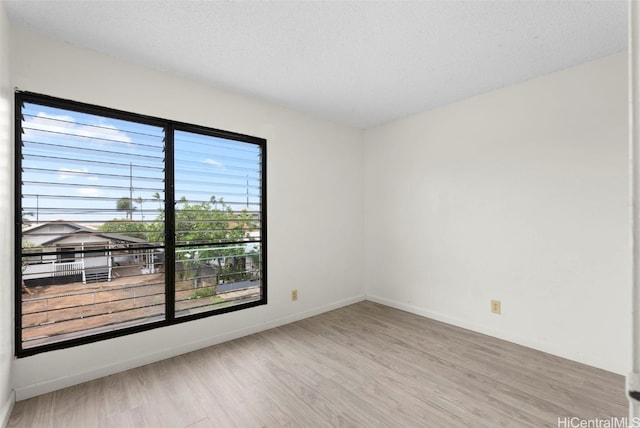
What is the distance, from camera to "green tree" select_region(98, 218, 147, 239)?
7.53ft

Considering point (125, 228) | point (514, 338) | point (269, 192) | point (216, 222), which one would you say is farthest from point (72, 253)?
point (514, 338)

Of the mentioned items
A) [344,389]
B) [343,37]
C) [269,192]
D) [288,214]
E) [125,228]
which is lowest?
[344,389]

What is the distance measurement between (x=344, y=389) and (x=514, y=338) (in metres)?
1.77

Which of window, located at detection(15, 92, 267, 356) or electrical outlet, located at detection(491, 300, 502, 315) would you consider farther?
electrical outlet, located at detection(491, 300, 502, 315)

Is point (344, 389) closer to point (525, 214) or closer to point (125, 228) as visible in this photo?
point (125, 228)

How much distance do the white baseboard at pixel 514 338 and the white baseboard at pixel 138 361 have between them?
3.97 ft

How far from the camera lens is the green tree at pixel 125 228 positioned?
7.53 feet

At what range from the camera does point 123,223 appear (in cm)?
236

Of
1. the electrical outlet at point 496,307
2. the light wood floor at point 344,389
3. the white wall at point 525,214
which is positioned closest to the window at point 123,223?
the light wood floor at point 344,389

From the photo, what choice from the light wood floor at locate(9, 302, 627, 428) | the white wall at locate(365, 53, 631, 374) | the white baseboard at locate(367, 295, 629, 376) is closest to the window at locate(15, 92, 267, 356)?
the light wood floor at locate(9, 302, 627, 428)

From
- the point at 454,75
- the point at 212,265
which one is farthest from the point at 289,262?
the point at 454,75

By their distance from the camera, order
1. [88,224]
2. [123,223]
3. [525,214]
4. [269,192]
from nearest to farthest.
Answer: [88,224] → [123,223] → [525,214] → [269,192]

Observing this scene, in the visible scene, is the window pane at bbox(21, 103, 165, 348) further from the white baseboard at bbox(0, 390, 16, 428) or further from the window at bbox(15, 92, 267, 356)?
the white baseboard at bbox(0, 390, 16, 428)

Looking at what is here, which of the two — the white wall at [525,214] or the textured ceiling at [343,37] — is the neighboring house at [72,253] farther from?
the white wall at [525,214]
